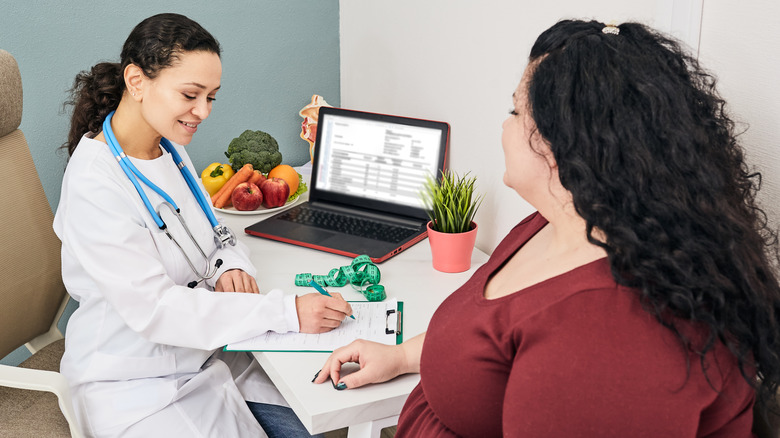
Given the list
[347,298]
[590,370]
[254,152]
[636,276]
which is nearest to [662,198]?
[636,276]

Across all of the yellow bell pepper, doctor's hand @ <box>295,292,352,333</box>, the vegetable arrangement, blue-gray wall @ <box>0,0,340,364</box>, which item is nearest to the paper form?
doctor's hand @ <box>295,292,352,333</box>

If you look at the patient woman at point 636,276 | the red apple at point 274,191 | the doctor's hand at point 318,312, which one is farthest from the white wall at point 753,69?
the red apple at point 274,191

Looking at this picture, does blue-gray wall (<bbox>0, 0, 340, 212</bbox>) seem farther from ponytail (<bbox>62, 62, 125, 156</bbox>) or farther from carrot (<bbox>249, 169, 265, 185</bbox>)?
ponytail (<bbox>62, 62, 125, 156</bbox>)

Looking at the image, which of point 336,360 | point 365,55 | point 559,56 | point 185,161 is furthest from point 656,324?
point 365,55

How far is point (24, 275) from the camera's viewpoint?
4.73 ft

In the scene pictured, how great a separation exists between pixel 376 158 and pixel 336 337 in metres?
0.66

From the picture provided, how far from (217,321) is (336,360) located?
274 millimetres

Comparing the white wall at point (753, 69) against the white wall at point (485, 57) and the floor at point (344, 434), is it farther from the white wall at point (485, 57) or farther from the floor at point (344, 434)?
the floor at point (344, 434)

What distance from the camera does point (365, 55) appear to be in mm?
2027

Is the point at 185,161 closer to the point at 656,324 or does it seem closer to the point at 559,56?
the point at 559,56

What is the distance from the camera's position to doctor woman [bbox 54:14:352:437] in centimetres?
118

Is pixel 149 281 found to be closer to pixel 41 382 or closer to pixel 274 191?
pixel 41 382

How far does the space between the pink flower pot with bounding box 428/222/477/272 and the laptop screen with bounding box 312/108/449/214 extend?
0.25 m

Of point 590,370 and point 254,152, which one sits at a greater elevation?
point 590,370
